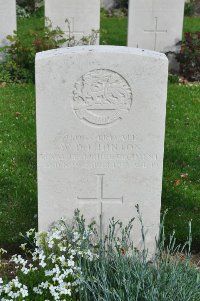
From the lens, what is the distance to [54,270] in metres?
3.61

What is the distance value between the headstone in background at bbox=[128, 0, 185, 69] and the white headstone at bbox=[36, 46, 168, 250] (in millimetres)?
6101

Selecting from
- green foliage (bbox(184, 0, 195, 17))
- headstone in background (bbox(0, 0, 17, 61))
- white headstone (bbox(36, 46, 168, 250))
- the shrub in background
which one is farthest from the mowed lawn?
green foliage (bbox(184, 0, 195, 17))

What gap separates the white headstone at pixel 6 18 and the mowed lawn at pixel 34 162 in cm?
129

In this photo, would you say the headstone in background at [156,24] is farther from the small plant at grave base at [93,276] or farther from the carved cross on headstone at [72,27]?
the small plant at grave base at [93,276]

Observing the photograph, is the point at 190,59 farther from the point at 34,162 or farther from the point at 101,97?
the point at 101,97

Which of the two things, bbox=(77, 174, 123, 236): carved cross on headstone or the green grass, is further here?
the green grass

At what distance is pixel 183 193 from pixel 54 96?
2.13 metres

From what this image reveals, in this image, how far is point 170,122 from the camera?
7508mm

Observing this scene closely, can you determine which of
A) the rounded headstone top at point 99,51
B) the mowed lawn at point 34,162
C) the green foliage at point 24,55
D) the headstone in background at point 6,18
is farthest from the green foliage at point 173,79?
the rounded headstone top at point 99,51

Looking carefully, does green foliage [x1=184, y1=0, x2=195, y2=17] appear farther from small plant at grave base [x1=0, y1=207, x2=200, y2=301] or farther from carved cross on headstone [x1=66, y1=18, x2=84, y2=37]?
small plant at grave base [x1=0, y1=207, x2=200, y2=301]

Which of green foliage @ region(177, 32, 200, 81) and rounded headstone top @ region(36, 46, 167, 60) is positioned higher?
rounded headstone top @ region(36, 46, 167, 60)

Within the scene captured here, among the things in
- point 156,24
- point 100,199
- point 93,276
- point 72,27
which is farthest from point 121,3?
point 93,276

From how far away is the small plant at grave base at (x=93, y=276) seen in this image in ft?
11.5

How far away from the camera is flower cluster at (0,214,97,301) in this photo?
354 centimetres
